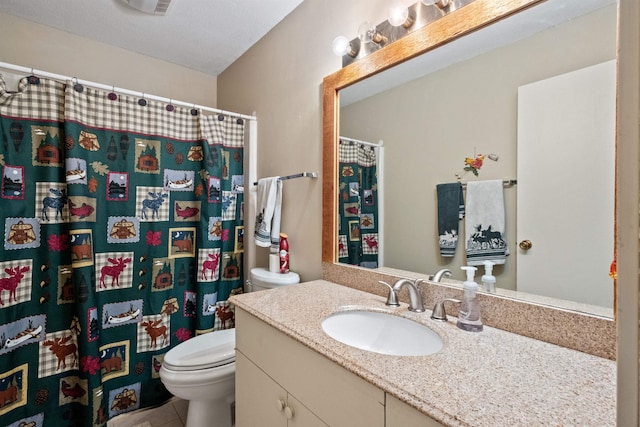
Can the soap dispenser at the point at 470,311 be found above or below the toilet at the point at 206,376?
above

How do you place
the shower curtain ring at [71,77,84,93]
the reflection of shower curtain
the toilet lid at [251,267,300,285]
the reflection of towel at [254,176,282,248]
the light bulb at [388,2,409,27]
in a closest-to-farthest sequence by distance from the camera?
the light bulb at [388,2,409,27] → the reflection of shower curtain → the shower curtain ring at [71,77,84,93] → the toilet lid at [251,267,300,285] → the reflection of towel at [254,176,282,248]

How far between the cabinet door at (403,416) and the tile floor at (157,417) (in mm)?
1623

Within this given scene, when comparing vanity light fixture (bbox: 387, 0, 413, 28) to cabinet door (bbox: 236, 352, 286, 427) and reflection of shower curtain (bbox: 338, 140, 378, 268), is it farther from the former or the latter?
cabinet door (bbox: 236, 352, 286, 427)

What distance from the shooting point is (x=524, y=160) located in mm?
942

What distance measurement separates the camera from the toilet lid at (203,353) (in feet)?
4.69

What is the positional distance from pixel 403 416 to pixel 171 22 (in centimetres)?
229

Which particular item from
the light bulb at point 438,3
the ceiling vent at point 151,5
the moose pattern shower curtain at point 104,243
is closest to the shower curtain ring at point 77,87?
the moose pattern shower curtain at point 104,243

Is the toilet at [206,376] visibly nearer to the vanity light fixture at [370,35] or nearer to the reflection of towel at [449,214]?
the reflection of towel at [449,214]

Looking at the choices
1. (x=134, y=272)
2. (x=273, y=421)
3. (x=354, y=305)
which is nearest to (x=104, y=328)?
(x=134, y=272)

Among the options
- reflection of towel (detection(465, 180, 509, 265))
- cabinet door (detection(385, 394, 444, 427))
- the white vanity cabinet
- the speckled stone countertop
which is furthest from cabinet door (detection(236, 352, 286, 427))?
reflection of towel (detection(465, 180, 509, 265))

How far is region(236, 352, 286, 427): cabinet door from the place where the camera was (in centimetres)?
97

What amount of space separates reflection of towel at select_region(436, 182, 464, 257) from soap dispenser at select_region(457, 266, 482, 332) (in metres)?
0.19

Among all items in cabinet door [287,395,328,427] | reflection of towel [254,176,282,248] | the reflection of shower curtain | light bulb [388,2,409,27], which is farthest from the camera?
reflection of towel [254,176,282,248]

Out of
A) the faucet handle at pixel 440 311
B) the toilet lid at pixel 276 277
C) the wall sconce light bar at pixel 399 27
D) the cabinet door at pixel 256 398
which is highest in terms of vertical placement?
the wall sconce light bar at pixel 399 27
